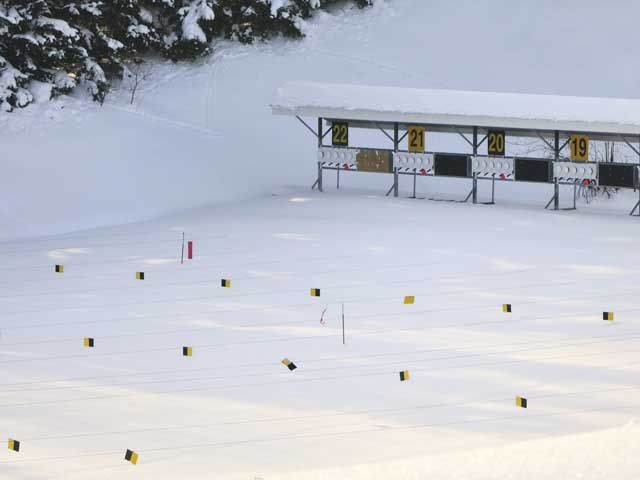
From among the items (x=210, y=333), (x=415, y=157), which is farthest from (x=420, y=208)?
(x=210, y=333)

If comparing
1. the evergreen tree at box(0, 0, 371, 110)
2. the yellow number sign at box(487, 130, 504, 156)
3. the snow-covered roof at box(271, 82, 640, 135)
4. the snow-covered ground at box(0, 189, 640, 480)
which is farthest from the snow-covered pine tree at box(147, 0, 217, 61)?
the yellow number sign at box(487, 130, 504, 156)

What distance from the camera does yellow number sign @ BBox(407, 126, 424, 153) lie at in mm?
30234

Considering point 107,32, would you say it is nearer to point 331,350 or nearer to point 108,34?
point 108,34

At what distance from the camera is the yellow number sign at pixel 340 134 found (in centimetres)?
3136

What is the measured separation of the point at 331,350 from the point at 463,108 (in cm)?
1064

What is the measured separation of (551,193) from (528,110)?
479 centimetres

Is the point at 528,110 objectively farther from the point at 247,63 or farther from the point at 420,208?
the point at 247,63

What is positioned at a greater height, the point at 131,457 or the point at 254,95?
the point at 254,95

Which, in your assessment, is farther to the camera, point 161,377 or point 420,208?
point 420,208

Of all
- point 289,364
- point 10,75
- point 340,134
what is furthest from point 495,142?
point 289,364

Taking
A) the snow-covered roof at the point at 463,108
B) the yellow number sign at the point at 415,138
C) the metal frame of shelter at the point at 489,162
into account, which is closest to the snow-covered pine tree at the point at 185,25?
the metal frame of shelter at the point at 489,162

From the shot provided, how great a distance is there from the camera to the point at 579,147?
27844 millimetres

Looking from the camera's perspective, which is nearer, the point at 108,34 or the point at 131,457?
the point at 131,457

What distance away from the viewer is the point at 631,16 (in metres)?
39.1
